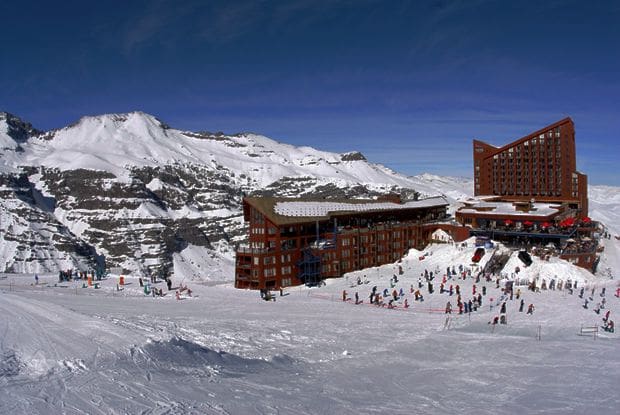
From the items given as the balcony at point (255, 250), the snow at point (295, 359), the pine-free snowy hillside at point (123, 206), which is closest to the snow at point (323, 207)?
the balcony at point (255, 250)

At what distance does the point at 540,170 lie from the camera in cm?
8569

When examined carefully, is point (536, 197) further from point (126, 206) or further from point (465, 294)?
point (126, 206)

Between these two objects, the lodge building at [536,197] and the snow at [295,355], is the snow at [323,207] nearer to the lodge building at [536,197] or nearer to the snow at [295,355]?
the lodge building at [536,197]

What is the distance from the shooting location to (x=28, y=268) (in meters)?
117

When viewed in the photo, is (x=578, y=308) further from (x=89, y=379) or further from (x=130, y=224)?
(x=130, y=224)

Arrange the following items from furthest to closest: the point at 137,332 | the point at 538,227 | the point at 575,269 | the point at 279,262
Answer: the point at 538,227 → the point at 279,262 → the point at 575,269 → the point at 137,332

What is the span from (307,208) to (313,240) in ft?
12.8

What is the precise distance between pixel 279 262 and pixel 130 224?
10660cm

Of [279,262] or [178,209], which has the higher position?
[178,209]

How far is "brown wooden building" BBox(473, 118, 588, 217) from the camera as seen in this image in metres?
83.4

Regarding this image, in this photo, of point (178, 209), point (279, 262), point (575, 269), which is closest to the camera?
point (575, 269)

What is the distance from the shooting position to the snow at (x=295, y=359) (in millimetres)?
15625

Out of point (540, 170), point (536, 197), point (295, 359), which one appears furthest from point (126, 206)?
point (295, 359)

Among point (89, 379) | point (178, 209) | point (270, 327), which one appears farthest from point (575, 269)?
point (178, 209)
